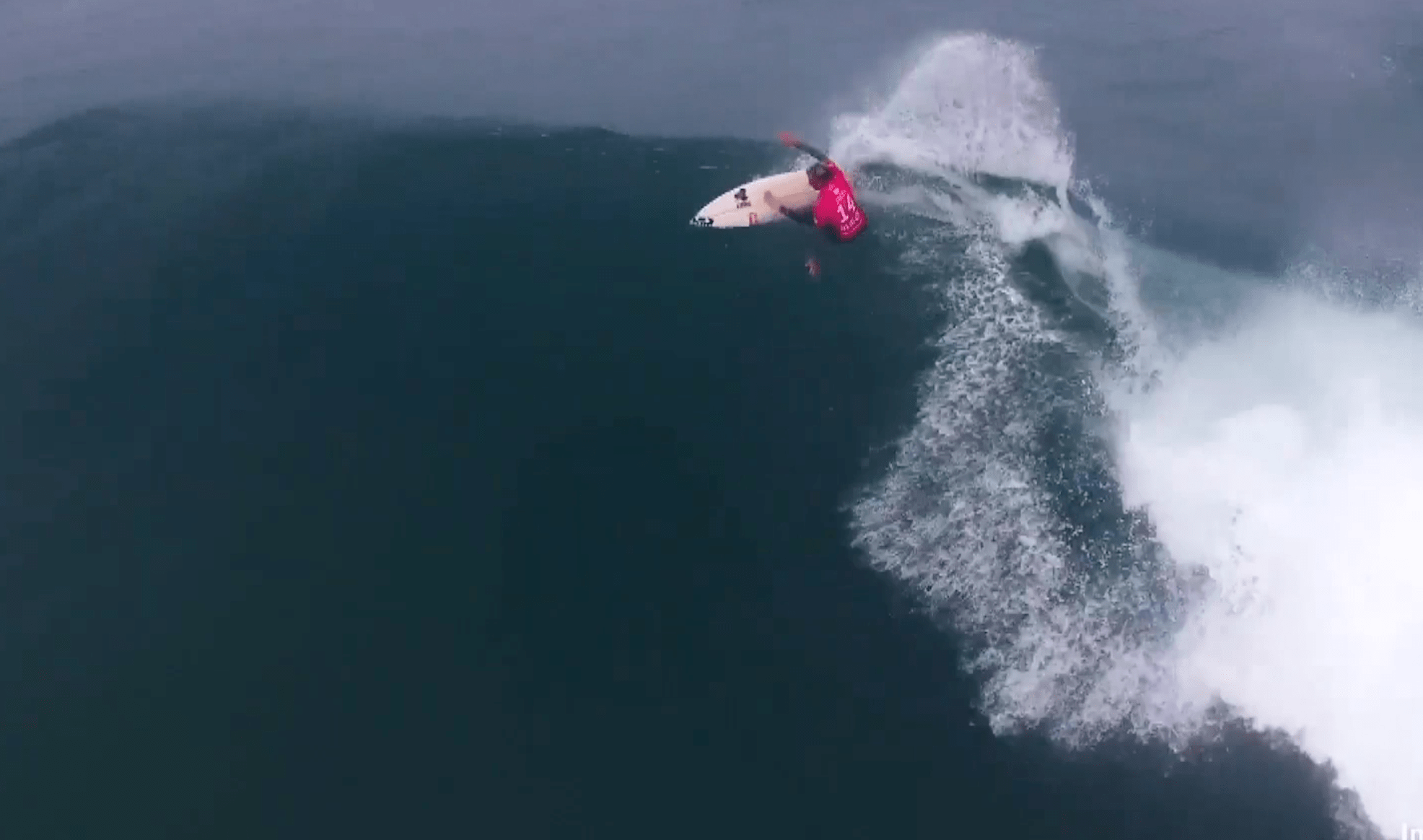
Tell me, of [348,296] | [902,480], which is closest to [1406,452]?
[902,480]

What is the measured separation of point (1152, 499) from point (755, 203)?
5125 centimetres

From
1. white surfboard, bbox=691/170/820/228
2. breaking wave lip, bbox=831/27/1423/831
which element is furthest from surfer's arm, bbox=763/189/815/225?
breaking wave lip, bbox=831/27/1423/831

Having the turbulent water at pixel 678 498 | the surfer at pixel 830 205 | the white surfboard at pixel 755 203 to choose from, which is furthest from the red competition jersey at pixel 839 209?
the turbulent water at pixel 678 498

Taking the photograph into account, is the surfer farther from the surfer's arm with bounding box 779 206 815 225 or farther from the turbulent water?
the turbulent water

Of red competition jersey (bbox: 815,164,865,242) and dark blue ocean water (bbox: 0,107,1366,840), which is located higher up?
red competition jersey (bbox: 815,164,865,242)

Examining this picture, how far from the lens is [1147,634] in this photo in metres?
74.7

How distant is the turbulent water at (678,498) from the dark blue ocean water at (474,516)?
0.38m

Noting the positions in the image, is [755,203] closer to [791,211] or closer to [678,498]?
[791,211]

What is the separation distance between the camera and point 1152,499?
8319cm

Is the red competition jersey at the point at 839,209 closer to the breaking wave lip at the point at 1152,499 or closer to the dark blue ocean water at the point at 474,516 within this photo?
the dark blue ocean water at the point at 474,516

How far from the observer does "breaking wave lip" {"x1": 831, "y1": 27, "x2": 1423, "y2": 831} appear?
7156 cm

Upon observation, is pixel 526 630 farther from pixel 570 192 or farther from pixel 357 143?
pixel 357 143

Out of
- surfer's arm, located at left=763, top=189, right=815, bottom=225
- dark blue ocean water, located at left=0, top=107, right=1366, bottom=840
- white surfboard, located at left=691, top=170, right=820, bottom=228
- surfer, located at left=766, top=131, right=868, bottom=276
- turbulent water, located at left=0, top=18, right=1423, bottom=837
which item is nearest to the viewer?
dark blue ocean water, located at left=0, top=107, right=1366, bottom=840

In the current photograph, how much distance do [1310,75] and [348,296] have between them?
127 m
